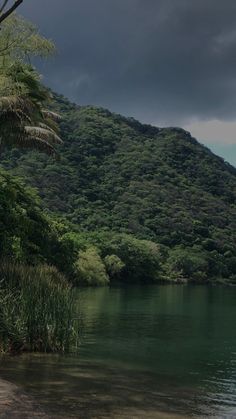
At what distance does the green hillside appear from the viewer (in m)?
132

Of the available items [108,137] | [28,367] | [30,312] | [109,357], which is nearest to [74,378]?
[28,367]

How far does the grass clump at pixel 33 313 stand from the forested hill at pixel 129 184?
96.6 meters

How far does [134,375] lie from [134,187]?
450ft

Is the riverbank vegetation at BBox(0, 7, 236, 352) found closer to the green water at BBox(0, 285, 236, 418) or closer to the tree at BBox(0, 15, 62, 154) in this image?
the tree at BBox(0, 15, 62, 154)

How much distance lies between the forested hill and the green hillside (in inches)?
8.7

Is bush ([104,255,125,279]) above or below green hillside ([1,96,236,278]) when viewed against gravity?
below

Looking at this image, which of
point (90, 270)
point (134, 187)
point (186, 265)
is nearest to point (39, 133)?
point (90, 270)

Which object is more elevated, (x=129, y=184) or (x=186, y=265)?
(x=129, y=184)

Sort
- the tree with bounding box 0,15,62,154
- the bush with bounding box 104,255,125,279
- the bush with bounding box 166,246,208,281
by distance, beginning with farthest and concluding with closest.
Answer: the bush with bounding box 166,246,208,281
the bush with bounding box 104,255,125,279
the tree with bounding box 0,15,62,154

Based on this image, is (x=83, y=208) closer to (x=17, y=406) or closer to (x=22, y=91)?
(x=22, y=91)

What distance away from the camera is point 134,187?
508ft

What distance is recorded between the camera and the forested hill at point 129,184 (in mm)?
131625

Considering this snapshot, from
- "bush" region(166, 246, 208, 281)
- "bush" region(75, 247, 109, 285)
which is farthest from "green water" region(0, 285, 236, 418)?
"bush" region(166, 246, 208, 281)

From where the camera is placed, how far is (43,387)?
14.3 metres
